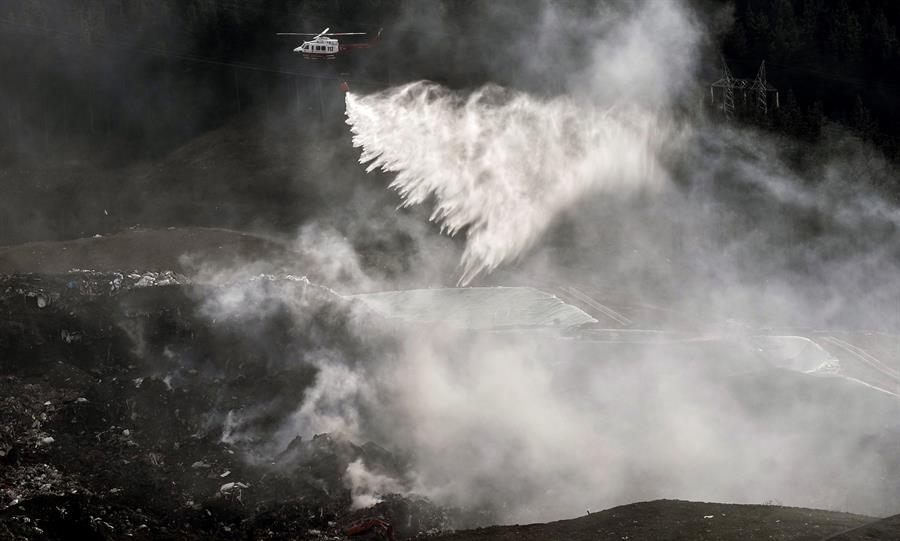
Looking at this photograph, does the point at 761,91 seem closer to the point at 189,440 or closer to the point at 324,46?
the point at 324,46

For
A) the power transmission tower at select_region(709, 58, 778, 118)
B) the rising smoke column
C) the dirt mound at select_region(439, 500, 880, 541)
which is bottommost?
the dirt mound at select_region(439, 500, 880, 541)

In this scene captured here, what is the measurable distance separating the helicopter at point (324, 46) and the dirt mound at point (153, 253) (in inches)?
468

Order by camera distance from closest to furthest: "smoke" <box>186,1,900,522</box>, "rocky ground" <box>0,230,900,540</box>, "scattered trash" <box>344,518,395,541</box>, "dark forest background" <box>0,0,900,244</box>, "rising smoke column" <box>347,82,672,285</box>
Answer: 1. "rocky ground" <box>0,230,900,540</box>
2. "scattered trash" <box>344,518,395,541</box>
3. "smoke" <box>186,1,900,522</box>
4. "rising smoke column" <box>347,82,672,285</box>
5. "dark forest background" <box>0,0,900,244</box>

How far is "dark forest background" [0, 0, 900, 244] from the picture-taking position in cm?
4194

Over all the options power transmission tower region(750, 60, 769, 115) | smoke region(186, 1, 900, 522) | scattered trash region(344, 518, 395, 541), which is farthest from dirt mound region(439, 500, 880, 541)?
power transmission tower region(750, 60, 769, 115)

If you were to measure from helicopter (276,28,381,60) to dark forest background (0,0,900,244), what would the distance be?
0.75 metres

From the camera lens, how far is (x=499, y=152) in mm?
33125

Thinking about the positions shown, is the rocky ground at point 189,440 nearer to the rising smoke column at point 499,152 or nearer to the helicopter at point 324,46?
the rising smoke column at point 499,152

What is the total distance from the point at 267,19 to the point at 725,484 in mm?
38328

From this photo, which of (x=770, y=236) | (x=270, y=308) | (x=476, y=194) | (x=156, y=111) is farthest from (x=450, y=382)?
(x=156, y=111)

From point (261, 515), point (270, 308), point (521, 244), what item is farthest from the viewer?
point (521, 244)

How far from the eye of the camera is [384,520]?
17672 mm

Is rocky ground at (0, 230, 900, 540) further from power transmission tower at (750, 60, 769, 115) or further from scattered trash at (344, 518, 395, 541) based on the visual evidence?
power transmission tower at (750, 60, 769, 115)

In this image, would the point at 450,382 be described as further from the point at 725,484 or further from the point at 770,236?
the point at 770,236
